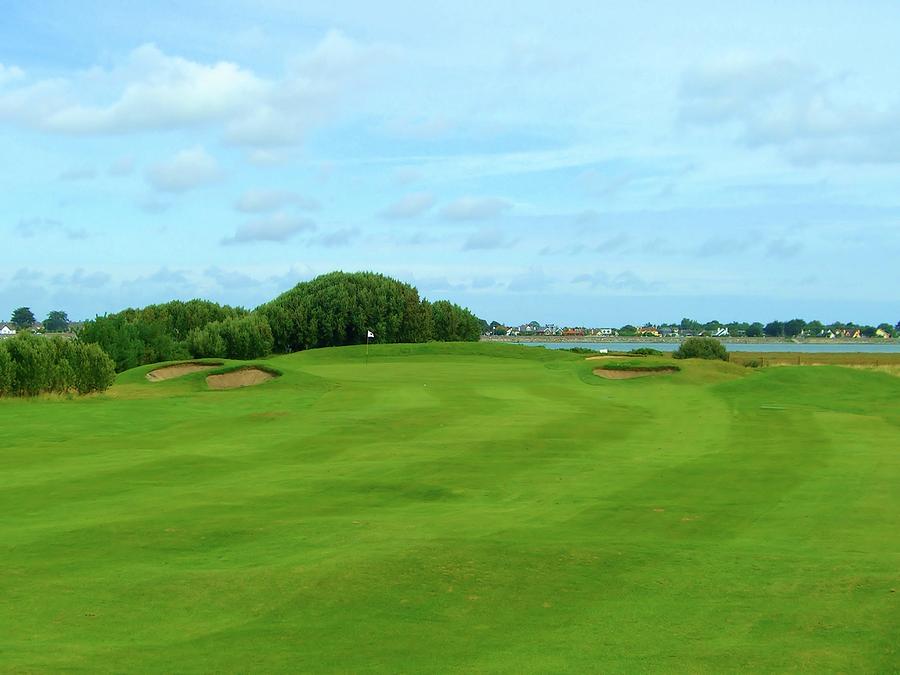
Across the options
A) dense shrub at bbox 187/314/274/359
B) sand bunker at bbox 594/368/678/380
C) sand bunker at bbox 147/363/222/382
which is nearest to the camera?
sand bunker at bbox 147/363/222/382

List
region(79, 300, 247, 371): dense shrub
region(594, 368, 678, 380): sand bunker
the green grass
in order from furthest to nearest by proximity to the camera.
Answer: region(79, 300, 247, 371): dense shrub, region(594, 368, 678, 380): sand bunker, the green grass

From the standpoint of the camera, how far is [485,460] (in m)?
20.3

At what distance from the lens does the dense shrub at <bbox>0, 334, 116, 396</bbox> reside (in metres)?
34.6

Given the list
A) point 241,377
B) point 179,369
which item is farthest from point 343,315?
point 241,377

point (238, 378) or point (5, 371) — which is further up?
point (5, 371)

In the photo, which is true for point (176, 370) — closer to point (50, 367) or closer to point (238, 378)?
point (238, 378)

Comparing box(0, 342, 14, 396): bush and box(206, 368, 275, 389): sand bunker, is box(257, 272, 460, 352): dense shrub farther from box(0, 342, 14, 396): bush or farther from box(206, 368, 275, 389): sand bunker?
box(0, 342, 14, 396): bush

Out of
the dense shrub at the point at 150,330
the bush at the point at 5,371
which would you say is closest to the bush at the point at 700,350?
the dense shrub at the point at 150,330

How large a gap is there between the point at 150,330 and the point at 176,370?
688 inches

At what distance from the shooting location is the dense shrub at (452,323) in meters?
96.7

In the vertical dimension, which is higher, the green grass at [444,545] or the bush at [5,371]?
the bush at [5,371]

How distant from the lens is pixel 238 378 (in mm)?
42656

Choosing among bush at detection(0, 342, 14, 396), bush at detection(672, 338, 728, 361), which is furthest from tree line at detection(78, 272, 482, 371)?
bush at detection(0, 342, 14, 396)

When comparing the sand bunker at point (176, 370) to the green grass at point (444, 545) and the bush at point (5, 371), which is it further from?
the green grass at point (444, 545)
